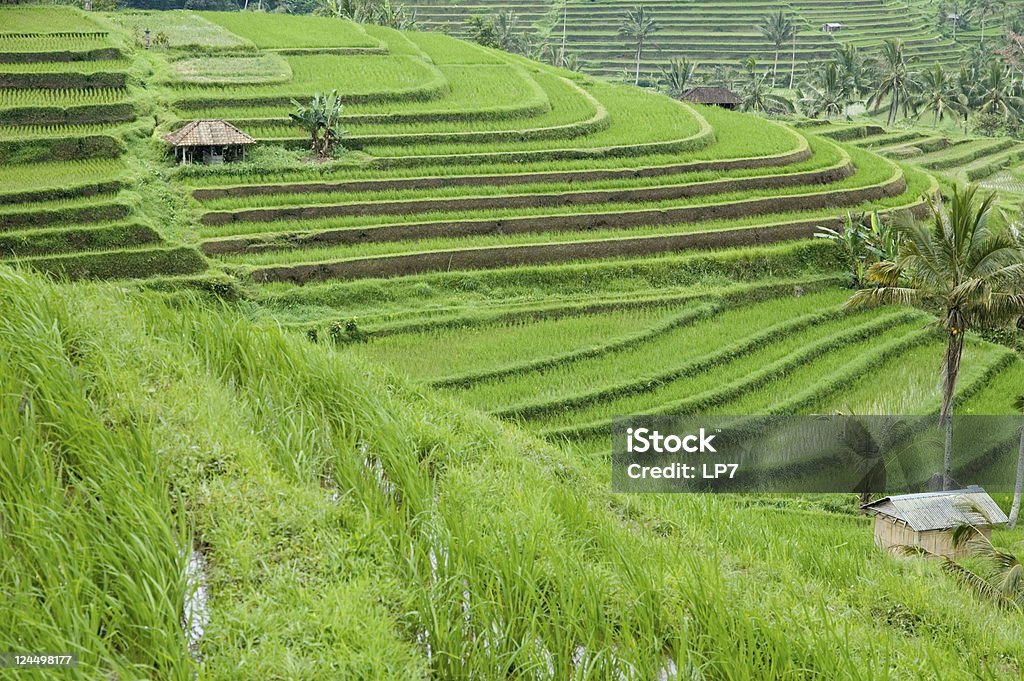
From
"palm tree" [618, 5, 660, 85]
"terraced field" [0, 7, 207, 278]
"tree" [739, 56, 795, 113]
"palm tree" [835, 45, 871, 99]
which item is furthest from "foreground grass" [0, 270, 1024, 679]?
"palm tree" [618, 5, 660, 85]

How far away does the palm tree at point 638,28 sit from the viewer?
5428cm

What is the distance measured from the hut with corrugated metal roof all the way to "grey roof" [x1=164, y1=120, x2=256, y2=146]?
14274 millimetres

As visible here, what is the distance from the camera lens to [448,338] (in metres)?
14.2

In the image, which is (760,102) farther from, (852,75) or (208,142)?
(208,142)

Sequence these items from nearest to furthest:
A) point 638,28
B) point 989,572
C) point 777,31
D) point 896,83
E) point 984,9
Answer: point 989,572 < point 896,83 < point 777,31 < point 638,28 < point 984,9

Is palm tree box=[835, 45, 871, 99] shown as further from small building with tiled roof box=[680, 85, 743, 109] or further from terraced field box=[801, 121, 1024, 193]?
small building with tiled roof box=[680, 85, 743, 109]

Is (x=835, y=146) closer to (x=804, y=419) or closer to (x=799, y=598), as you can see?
(x=804, y=419)

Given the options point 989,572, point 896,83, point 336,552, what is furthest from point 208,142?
point 896,83

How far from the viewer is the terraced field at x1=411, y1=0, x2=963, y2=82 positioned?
58.7 m

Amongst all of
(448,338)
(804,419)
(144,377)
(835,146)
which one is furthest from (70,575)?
(835,146)

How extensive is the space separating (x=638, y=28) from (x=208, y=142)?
130ft

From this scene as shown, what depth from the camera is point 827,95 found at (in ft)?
154

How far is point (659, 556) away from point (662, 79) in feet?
183

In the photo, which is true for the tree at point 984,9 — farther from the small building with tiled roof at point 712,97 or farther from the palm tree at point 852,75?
the small building with tiled roof at point 712,97
